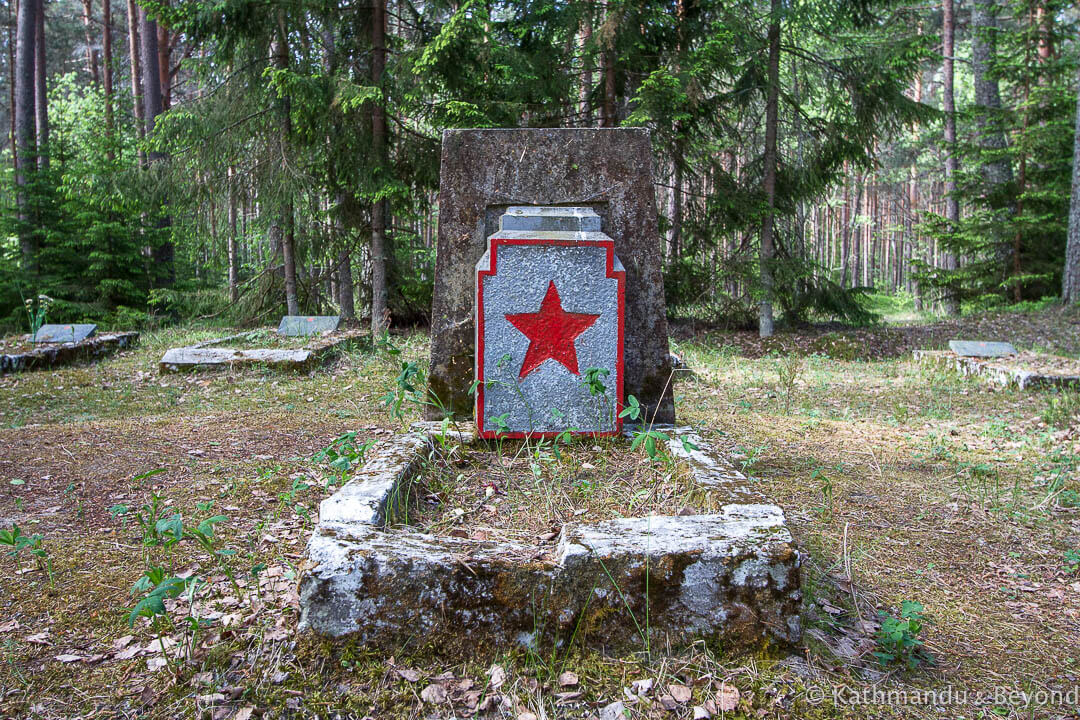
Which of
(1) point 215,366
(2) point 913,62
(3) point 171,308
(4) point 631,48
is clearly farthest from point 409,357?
(2) point 913,62

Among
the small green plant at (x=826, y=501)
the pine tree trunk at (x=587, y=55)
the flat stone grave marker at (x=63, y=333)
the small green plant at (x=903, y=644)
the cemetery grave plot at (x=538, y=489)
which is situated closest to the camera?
the small green plant at (x=903, y=644)

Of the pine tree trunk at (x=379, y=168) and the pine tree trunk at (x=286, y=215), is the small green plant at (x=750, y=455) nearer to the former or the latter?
the pine tree trunk at (x=379, y=168)

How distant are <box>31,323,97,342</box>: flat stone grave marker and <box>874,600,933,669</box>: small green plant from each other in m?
9.61

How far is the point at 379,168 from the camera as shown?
978 cm

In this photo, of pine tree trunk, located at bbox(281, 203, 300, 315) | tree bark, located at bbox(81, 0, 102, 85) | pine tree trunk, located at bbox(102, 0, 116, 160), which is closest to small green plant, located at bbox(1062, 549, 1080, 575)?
pine tree trunk, located at bbox(281, 203, 300, 315)

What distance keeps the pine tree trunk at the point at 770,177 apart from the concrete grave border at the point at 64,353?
30.2ft

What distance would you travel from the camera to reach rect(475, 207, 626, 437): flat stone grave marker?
3.42 m

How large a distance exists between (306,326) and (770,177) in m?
7.26

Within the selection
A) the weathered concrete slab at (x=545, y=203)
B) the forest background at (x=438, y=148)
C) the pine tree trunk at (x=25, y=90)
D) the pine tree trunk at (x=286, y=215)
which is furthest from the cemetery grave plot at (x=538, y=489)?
the pine tree trunk at (x=25, y=90)

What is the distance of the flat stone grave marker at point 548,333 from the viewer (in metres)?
3.42

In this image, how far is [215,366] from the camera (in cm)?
765

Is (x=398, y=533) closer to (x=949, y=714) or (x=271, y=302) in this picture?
(x=949, y=714)

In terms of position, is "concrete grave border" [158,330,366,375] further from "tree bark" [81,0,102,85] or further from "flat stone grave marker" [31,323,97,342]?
"tree bark" [81,0,102,85]

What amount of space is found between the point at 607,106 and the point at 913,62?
15.1 ft
